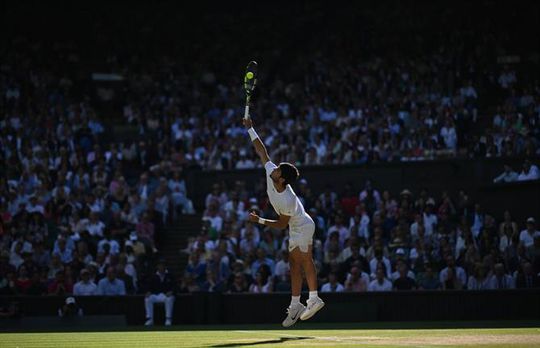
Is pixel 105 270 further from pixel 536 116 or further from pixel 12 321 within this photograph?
pixel 536 116

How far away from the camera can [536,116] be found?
25.3 meters

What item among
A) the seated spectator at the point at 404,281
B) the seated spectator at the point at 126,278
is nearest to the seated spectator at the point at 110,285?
the seated spectator at the point at 126,278

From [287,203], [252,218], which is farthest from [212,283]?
[252,218]

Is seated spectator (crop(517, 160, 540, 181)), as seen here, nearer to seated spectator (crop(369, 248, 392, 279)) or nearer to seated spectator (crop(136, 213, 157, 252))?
seated spectator (crop(369, 248, 392, 279))

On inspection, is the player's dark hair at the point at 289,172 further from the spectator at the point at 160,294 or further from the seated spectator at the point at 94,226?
the seated spectator at the point at 94,226

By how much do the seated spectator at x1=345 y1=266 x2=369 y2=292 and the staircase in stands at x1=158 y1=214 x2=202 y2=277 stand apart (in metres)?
5.60

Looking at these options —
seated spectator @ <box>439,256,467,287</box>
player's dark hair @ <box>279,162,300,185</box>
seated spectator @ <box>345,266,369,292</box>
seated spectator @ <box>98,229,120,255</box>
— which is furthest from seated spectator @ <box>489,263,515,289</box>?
seated spectator @ <box>98,229,120,255</box>

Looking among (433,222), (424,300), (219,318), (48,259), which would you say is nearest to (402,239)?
(433,222)

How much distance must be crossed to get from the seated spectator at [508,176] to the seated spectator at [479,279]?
12.9 ft

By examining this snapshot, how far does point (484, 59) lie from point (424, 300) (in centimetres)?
1189

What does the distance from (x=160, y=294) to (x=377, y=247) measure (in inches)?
187

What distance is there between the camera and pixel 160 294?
21922 millimetres

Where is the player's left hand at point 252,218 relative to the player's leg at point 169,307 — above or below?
above

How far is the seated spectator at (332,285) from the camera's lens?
21359mm
